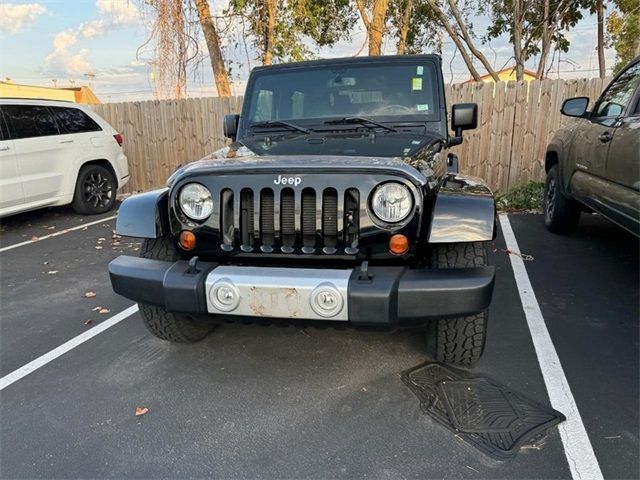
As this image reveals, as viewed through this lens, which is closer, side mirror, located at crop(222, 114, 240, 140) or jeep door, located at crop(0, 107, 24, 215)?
side mirror, located at crop(222, 114, 240, 140)

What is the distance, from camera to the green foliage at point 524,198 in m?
6.95

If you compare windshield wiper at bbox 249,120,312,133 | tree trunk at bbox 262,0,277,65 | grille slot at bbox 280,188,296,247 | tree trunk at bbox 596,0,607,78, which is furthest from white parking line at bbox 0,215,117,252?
tree trunk at bbox 596,0,607,78

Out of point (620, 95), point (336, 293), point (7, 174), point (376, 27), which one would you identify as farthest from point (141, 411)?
point (376, 27)

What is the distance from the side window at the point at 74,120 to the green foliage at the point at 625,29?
10893mm

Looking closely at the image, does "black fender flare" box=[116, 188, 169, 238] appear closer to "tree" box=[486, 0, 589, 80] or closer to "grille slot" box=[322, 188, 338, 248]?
"grille slot" box=[322, 188, 338, 248]

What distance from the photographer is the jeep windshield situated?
11.3 feet

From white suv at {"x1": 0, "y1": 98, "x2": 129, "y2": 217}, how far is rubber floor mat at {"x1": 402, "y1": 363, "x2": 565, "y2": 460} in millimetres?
5921

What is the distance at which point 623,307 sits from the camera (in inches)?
138

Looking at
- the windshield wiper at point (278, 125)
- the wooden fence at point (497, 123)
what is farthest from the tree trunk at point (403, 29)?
the windshield wiper at point (278, 125)

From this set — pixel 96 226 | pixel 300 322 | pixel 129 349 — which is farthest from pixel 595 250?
pixel 96 226

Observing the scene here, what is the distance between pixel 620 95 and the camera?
13.0ft

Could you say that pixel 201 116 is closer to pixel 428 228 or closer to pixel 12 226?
pixel 12 226

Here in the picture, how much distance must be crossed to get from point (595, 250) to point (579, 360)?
7.93 ft

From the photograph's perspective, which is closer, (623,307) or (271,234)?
(271,234)
